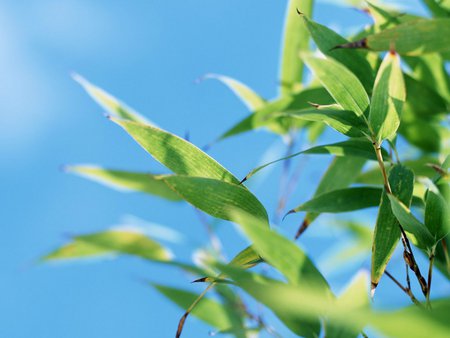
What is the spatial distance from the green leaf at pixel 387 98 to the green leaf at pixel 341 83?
0.02 metres

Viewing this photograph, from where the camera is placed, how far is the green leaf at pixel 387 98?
0.57 m

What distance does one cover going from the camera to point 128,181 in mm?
1164

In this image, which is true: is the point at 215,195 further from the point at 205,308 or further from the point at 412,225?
the point at 205,308

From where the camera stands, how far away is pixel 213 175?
613 millimetres

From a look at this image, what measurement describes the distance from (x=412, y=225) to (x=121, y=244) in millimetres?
683

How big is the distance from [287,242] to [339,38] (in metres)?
0.33

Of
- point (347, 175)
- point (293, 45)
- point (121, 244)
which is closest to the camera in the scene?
point (347, 175)

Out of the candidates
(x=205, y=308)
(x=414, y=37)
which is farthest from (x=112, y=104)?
(x=414, y=37)

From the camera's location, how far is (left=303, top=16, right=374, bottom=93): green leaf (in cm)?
69

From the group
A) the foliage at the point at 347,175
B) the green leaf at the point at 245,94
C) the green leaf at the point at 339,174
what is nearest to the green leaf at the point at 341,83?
the foliage at the point at 347,175

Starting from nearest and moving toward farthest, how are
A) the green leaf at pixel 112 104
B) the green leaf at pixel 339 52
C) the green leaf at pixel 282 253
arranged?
the green leaf at pixel 282 253, the green leaf at pixel 339 52, the green leaf at pixel 112 104

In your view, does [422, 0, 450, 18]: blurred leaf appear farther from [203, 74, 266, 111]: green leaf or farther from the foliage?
[203, 74, 266, 111]: green leaf

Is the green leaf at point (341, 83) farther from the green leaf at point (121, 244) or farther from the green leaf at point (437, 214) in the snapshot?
the green leaf at point (121, 244)

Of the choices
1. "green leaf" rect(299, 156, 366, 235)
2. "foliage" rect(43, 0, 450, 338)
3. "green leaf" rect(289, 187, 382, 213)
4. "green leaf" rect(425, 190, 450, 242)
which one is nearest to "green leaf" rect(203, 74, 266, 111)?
"foliage" rect(43, 0, 450, 338)
